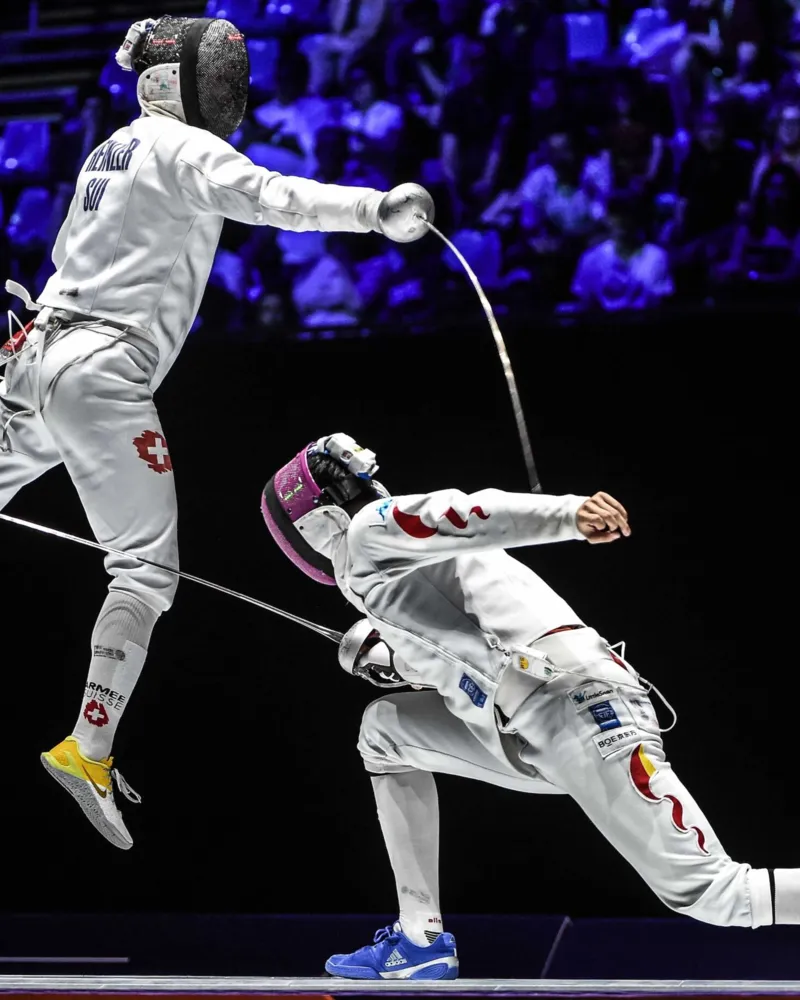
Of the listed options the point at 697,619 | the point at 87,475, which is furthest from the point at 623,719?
the point at 697,619

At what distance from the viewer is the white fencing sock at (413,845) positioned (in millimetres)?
2801

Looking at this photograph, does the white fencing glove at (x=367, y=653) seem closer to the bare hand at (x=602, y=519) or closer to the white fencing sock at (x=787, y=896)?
the bare hand at (x=602, y=519)

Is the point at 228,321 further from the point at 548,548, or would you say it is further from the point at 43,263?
the point at 548,548

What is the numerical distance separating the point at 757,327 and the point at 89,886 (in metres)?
2.73

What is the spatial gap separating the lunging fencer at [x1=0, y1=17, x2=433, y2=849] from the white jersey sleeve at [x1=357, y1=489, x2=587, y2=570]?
1.85ft

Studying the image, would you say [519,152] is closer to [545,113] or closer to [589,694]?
[545,113]

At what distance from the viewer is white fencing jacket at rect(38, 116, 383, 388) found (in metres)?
2.80

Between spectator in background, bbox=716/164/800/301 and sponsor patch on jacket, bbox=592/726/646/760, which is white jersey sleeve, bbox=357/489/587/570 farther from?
spectator in background, bbox=716/164/800/301

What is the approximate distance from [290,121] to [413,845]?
8.13 feet

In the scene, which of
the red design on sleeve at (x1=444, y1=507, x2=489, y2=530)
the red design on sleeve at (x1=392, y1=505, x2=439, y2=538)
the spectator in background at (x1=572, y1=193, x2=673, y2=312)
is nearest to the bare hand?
the red design on sleeve at (x1=444, y1=507, x2=489, y2=530)

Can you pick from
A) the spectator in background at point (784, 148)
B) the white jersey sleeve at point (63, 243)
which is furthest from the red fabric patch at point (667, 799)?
the spectator in background at point (784, 148)

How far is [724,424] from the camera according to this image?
151 inches

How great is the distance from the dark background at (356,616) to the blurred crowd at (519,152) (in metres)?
0.16

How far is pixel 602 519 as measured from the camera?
224cm
